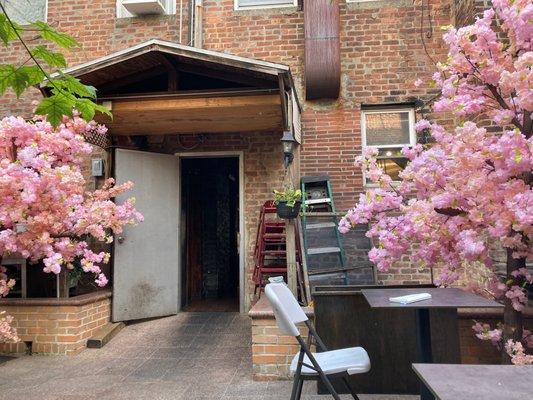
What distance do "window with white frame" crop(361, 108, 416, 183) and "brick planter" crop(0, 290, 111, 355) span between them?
448 centimetres

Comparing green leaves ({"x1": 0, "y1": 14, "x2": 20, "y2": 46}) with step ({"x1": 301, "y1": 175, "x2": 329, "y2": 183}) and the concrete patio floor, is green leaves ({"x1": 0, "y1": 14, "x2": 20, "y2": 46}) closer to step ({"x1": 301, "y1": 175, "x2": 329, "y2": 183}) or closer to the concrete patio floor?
the concrete patio floor

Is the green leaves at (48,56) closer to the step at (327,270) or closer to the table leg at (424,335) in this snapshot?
the table leg at (424,335)

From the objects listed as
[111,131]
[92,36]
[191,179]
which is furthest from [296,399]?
[92,36]

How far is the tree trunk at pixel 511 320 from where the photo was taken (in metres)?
2.94

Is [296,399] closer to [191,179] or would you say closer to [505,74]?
[505,74]

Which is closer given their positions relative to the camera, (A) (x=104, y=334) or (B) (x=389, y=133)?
(A) (x=104, y=334)

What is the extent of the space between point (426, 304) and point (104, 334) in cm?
410

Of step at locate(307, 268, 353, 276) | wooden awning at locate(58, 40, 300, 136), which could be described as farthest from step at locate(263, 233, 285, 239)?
wooden awning at locate(58, 40, 300, 136)

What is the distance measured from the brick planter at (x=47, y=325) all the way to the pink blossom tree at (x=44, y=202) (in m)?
0.48

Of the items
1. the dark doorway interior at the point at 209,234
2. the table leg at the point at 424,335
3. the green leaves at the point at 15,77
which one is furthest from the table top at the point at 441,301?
the dark doorway interior at the point at 209,234

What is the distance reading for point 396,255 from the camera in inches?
137

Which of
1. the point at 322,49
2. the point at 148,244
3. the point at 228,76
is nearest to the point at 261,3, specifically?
the point at 322,49

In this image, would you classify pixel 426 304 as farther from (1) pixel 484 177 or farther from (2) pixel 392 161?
(2) pixel 392 161

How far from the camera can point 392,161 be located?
617cm
